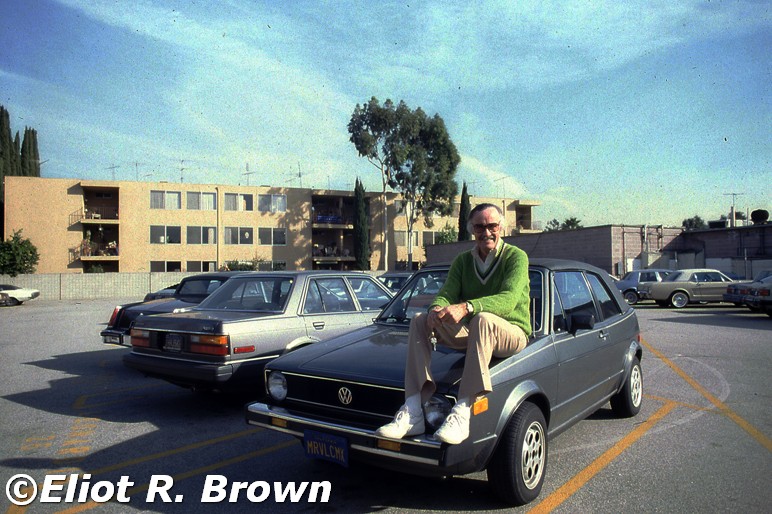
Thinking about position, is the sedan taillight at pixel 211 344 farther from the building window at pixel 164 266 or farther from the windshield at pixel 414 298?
the building window at pixel 164 266

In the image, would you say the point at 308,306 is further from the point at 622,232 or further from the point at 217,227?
the point at 217,227

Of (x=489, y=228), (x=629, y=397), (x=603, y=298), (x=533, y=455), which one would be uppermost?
(x=489, y=228)

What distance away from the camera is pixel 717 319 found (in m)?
17.0

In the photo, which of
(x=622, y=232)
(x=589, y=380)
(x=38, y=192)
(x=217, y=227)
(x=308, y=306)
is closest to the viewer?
(x=589, y=380)

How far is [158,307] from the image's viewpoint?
30.2 feet

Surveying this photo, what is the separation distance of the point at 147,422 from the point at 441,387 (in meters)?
3.97

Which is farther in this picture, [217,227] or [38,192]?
[217,227]

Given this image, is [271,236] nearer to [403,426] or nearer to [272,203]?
[272,203]

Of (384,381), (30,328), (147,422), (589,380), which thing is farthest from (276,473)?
(30,328)

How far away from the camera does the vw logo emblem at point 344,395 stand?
3666mm

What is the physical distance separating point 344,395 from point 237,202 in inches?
1968

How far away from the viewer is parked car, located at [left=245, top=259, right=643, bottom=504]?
10.9 feet

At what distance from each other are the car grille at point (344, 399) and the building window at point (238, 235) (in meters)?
48.8

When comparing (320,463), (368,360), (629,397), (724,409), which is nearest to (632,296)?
(724,409)
